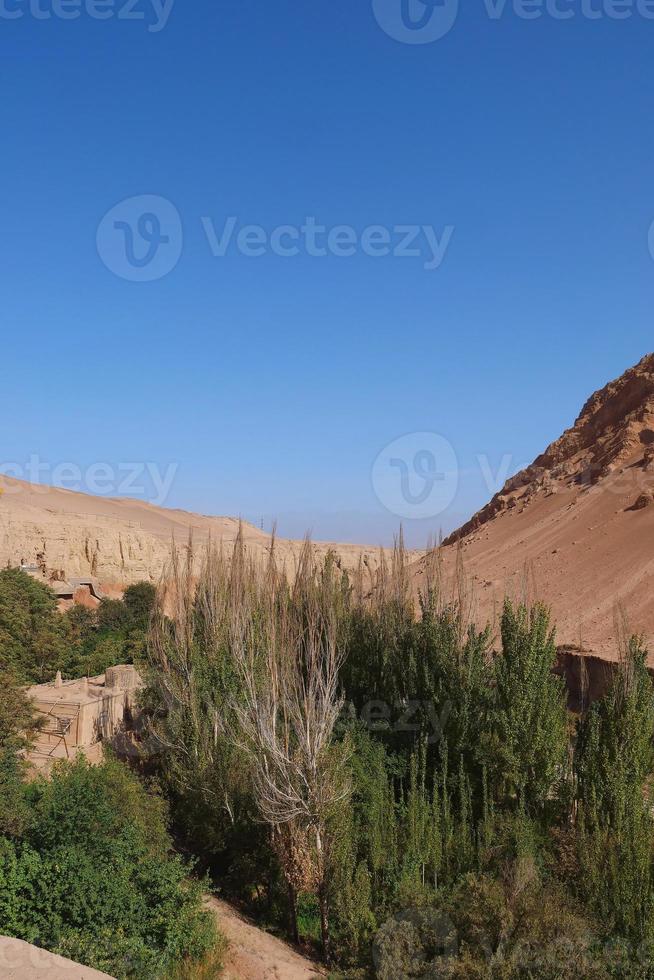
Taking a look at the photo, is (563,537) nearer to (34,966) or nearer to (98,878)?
(98,878)

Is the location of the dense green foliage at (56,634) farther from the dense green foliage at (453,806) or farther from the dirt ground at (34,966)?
the dirt ground at (34,966)

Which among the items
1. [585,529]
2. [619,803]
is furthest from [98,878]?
[585,529]

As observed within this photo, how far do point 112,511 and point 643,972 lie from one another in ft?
229

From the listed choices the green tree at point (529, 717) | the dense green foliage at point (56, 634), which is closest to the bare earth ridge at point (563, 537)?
the dense green foliage at point (56, 634)

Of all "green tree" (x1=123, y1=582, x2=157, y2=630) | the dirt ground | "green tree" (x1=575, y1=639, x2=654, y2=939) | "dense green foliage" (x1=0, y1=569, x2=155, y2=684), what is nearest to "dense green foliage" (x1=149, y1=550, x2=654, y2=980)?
"green tree" (x1=575, y1=639, x2=654, y2=939)

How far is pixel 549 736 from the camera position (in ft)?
39.0

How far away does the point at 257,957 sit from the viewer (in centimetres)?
970

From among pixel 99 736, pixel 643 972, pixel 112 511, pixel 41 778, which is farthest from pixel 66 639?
pixel 112 511

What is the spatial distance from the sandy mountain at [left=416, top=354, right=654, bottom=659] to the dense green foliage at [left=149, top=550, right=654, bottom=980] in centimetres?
682

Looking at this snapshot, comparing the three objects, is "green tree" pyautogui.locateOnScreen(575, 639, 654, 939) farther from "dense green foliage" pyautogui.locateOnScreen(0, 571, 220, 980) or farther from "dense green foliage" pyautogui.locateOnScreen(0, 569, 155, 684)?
"dense green foliage" pyautogui.locateOnScreen(0, 569, 155, 684)

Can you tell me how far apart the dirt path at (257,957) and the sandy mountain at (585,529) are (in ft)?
38.6

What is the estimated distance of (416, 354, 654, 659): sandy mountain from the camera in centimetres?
2431

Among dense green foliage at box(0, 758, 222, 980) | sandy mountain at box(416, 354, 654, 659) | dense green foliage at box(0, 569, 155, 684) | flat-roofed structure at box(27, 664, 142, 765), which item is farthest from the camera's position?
sandy mountain at box(416, 354, 654, 659)

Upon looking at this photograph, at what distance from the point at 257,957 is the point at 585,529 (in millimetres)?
24878
